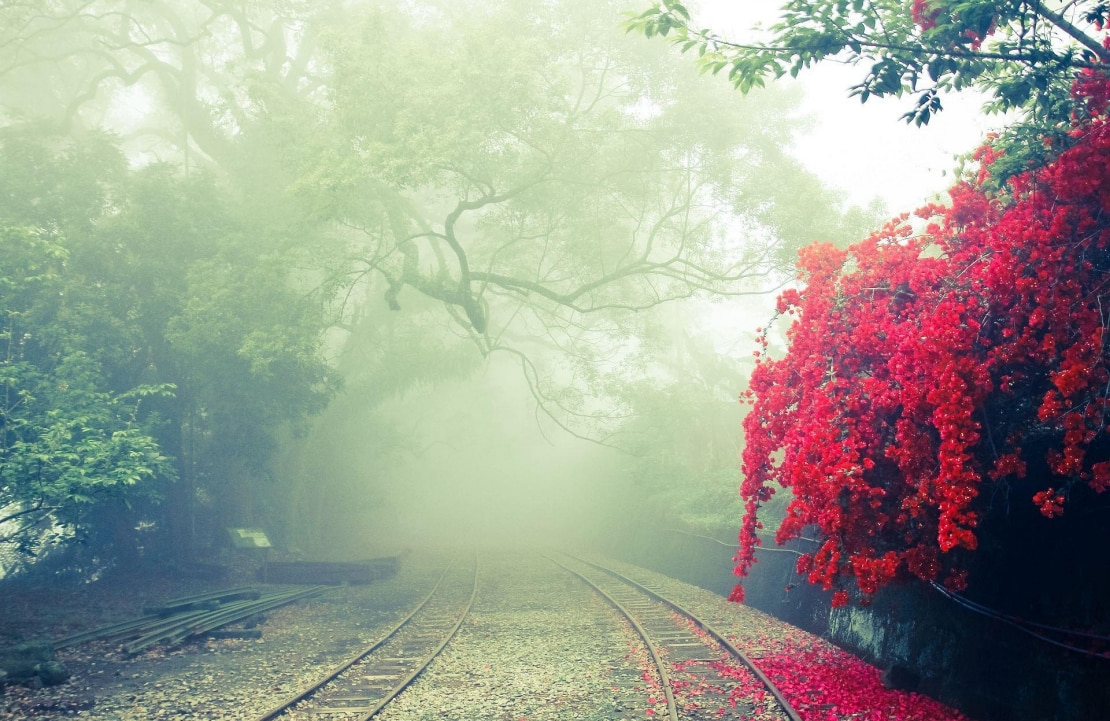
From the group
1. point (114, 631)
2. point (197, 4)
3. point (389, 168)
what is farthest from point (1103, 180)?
point (197, 4)

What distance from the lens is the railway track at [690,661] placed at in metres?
7.29

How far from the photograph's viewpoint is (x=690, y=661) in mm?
9461

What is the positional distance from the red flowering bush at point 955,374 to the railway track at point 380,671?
437 cm

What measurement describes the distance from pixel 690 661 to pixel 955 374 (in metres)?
5.40

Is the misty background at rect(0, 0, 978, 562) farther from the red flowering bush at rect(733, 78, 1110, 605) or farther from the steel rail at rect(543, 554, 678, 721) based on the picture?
the red flowering bush at rect(733, 78, 1110, 605)

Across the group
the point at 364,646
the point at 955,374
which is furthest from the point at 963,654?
the point at 364,646

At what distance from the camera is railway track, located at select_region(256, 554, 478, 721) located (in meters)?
7.47

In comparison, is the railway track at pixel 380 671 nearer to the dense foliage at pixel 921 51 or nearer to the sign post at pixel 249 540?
the sign post at pixel 249 540

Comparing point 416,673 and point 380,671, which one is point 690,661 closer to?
point 416,673

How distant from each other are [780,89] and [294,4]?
13279mm

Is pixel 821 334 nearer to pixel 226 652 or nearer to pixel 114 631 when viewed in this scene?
pixel 226 652

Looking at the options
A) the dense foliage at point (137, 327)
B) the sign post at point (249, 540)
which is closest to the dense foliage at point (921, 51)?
the dense foliage at point (137, 327)

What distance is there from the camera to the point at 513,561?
23.7 m

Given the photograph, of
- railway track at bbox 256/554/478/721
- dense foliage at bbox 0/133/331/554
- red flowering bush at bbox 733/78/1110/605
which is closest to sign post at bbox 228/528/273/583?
dense foliage at bbox 0/133/331/554
